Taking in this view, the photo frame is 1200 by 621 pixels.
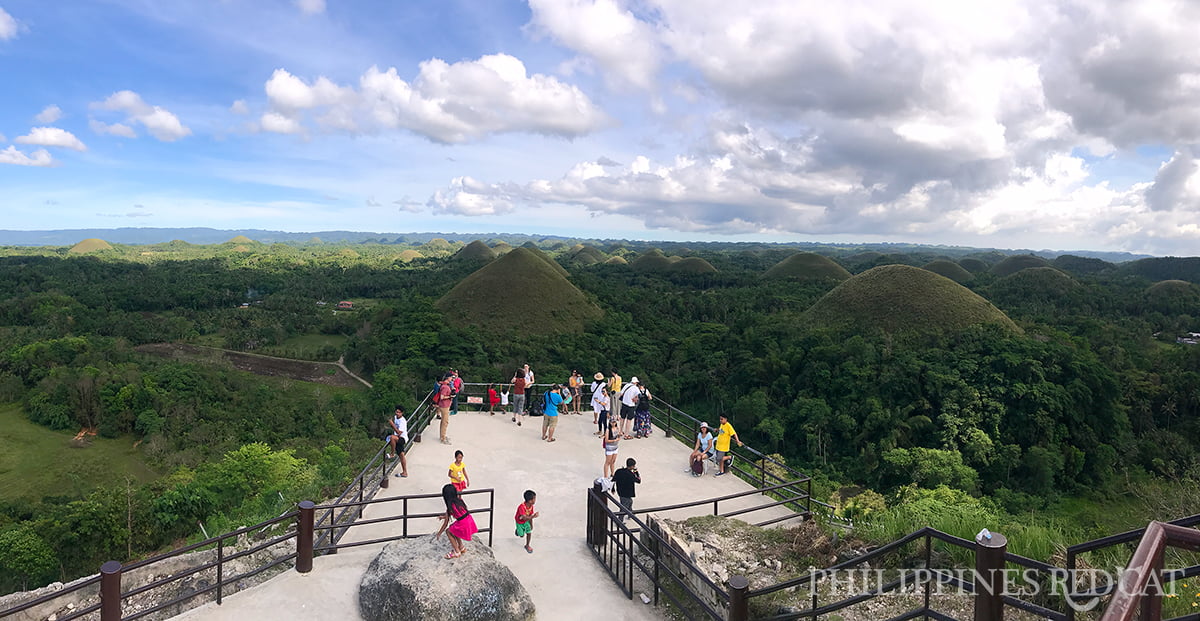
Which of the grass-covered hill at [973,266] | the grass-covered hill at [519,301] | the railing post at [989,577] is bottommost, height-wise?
the grass-covered hill at [519,301]

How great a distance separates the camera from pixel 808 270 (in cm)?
9238

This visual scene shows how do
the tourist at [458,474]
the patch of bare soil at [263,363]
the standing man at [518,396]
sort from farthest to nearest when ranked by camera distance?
the patch of bare soil at [263,363] < the standing man at [518,396] < the tourist at [458,474]

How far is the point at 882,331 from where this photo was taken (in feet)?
129

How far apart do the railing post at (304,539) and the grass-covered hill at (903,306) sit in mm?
39672

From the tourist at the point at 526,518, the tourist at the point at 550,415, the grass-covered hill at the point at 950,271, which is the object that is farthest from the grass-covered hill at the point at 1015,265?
the tourist at the point at 526,518

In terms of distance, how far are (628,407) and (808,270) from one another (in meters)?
87.2

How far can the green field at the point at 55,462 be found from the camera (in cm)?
2712

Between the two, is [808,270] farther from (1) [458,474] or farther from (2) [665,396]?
(1) [458,474]

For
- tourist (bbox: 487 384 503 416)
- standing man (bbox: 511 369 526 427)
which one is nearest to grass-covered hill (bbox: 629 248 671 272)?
tourist (bbox: 487 384 503 416)

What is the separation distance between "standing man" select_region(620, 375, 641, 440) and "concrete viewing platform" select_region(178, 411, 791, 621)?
1.02 feet

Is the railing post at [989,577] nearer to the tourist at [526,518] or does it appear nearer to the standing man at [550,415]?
the tourist at [526,518]

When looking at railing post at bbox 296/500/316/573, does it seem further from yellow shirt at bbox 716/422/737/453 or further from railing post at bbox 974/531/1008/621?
yellow shirt at bbox 716/422/737/453

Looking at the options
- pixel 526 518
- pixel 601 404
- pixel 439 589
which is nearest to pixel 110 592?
pixel 439 589

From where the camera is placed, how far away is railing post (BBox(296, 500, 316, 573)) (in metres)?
6.45
